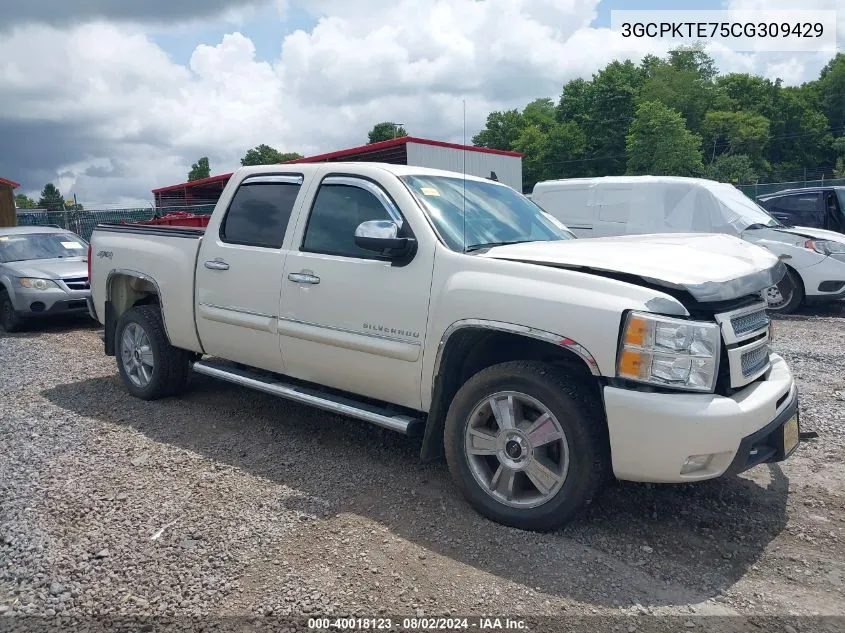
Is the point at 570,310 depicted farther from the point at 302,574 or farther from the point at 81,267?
the point at 81,267

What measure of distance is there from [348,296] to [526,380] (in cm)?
131

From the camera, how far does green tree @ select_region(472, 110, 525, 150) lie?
72.6m

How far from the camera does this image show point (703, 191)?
409 inches

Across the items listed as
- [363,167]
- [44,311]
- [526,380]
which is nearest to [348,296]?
[363,167]

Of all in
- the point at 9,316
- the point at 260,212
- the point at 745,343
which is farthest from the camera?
the point at 9,316

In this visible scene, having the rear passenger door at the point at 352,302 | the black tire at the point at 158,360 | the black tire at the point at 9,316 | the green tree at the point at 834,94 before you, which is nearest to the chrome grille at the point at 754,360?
the rear passenger door at the point at 352,302

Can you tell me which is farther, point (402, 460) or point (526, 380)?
point (402, 460)

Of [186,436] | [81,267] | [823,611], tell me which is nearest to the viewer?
[823,611]

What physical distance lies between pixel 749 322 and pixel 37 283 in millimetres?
9441

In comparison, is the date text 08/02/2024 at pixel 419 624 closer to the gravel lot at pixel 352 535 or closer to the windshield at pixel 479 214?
the gravel lot at pixel 352 535

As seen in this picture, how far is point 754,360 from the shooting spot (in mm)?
3514

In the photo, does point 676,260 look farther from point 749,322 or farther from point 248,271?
point 248,271

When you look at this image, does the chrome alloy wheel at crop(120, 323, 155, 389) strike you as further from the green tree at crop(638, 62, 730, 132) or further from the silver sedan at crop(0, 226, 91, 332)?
the green tree at crop(638, 62, 730, 132)

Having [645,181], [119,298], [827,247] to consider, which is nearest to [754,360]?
[119,298]
